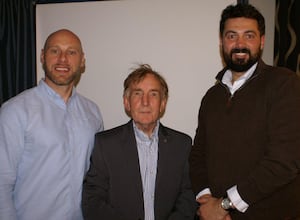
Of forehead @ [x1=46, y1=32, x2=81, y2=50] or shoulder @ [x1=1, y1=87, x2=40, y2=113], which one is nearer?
shoulder @ [x1=1, y1=87, x2=40, y2=113]

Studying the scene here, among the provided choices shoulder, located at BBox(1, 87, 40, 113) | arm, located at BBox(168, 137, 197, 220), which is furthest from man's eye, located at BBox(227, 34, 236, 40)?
shoulder, located at BBox(1, 87, 40, 113)

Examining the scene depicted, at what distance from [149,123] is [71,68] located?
0.56m

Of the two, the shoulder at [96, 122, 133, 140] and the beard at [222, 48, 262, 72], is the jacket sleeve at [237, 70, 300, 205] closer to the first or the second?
the beard at [222, 48, 262, 72]

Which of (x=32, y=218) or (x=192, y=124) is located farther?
(x=192, y=124)

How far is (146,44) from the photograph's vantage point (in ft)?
7.89

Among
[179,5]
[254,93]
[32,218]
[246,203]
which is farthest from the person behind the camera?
[179,5]

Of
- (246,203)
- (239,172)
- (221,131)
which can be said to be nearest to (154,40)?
(221,131)

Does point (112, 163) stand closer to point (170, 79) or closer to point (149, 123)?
point (149, 123)

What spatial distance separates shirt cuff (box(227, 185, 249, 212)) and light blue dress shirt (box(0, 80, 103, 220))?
0.84 m

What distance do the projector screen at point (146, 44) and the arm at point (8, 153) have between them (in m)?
0.92

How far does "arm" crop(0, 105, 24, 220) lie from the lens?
64.6 inches

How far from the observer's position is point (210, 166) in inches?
69.4

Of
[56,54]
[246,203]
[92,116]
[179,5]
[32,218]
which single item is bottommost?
[32,218]

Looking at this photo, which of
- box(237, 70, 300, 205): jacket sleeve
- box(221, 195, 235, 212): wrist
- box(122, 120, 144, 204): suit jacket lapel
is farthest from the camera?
box(122, 120, 144, 204): suit jacket lapel
